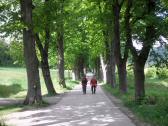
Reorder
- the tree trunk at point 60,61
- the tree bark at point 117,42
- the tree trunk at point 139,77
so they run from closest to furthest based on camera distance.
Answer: the tree trunk at point 139,77, the tree bark at point 117,42, the tree trunk at point 60,61

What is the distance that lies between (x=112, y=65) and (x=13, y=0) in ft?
56.0

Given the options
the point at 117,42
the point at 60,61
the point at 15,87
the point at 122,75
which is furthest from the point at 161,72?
the point at 15,87

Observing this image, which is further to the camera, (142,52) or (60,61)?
(60,61)

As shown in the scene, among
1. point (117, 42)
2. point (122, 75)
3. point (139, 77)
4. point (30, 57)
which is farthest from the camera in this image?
point (122, 75)

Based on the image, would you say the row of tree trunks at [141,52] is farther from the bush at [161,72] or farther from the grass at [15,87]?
the grass at [15,87]

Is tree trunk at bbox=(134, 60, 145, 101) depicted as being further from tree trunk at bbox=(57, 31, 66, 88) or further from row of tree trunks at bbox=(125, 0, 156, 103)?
tree trunk at bbox=(57, 31, 66, 88)

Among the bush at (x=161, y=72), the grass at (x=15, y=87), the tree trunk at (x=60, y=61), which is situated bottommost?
the grass at (x=15, y=87)

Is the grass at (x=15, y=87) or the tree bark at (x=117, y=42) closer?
the tree bark at (x=117, y=42)

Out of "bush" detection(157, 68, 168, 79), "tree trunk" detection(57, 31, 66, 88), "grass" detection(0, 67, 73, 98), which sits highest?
"tree trunk" detection(57, 31, 66, 88)

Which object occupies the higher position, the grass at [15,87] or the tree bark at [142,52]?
the tree bark at [142,52]

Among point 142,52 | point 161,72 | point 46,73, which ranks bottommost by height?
point 161,72

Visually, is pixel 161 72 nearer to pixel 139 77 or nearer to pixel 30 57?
pixel 139 77

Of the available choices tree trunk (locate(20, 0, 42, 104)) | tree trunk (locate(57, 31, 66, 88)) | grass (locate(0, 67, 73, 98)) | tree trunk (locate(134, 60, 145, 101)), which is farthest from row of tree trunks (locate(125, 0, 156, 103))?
tree trunk (locate(57, 31, 66, 88))

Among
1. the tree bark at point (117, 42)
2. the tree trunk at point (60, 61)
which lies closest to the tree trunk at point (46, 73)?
the tree bark at point (117, 42)
